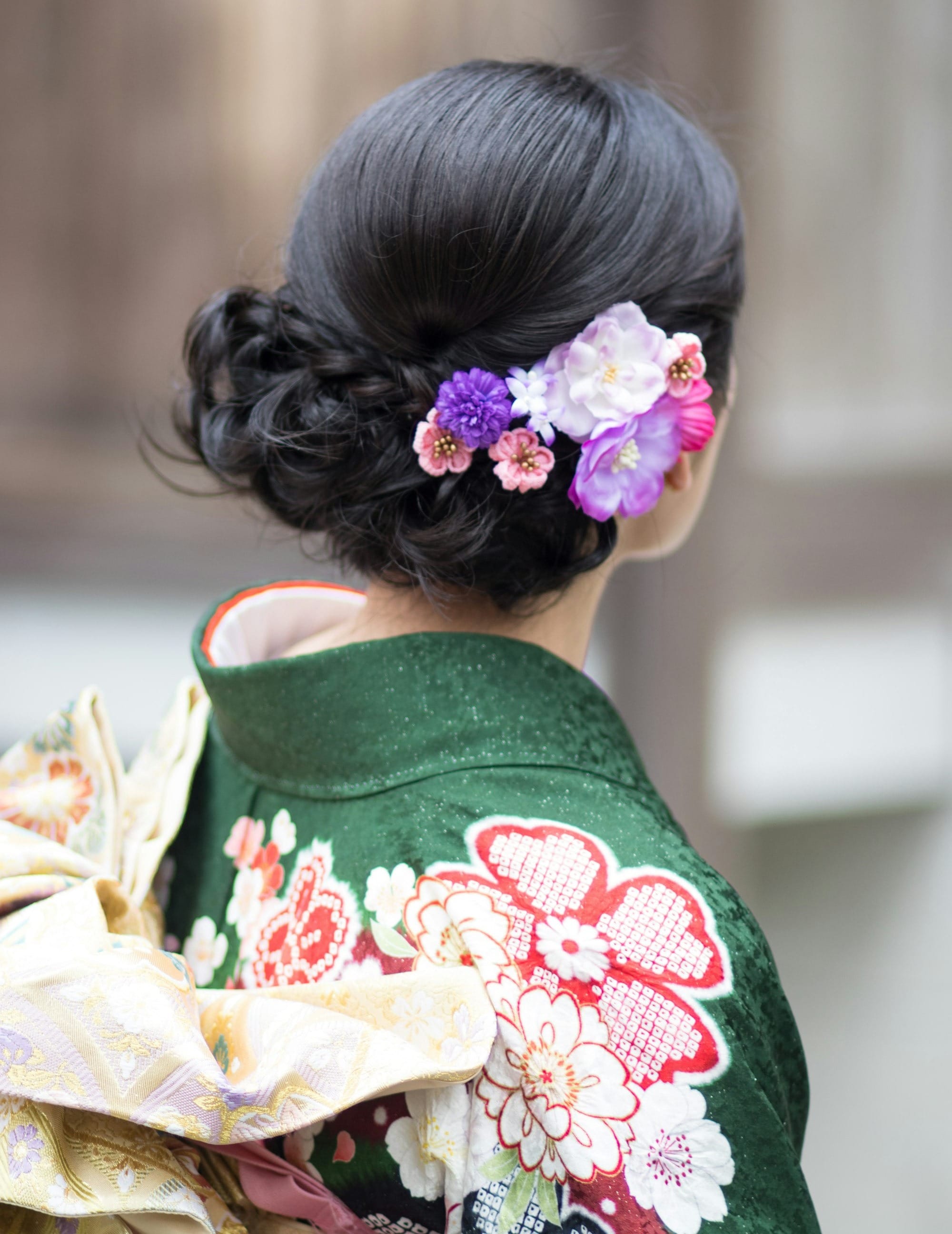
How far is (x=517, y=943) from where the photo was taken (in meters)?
0.63

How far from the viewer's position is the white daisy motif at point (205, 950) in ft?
2.60

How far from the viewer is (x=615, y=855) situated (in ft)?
2.17

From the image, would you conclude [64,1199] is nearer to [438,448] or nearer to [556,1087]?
[556,1087]

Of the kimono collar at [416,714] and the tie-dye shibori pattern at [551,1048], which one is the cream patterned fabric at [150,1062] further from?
the kimono collar at [416,714]

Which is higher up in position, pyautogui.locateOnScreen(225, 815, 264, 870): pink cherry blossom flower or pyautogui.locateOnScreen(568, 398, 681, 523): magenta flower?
pyautogui.locateOnScreen(568, 398, 681, 523): magenta flower

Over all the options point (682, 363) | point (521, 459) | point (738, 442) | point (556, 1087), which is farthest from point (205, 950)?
point (738, 442)

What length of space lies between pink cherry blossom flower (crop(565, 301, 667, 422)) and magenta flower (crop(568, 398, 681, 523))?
1 centimetres

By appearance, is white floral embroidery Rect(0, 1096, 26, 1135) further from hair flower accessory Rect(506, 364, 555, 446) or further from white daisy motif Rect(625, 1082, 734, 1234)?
hair flower accessory Rect(506, 364, 555, 446)

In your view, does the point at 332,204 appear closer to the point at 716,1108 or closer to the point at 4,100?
the point at 716,1108

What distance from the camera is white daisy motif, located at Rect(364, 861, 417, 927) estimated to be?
0.67m

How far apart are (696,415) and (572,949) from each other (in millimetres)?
374

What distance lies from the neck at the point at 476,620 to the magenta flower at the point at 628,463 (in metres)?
0.09

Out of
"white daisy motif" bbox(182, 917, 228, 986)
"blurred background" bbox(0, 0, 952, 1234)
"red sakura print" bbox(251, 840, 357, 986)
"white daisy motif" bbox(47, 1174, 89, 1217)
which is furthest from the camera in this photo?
"blurred background" bbox(0, 0, 952, 1234)

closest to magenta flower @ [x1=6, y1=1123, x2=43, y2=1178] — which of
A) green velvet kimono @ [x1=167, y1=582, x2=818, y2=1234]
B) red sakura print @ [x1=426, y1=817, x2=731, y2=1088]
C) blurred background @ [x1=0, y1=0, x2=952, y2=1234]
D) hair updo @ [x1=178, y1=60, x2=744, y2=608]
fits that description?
green velvet kimono @ [x1=167, y1=582, x2=818, y2=1234]
